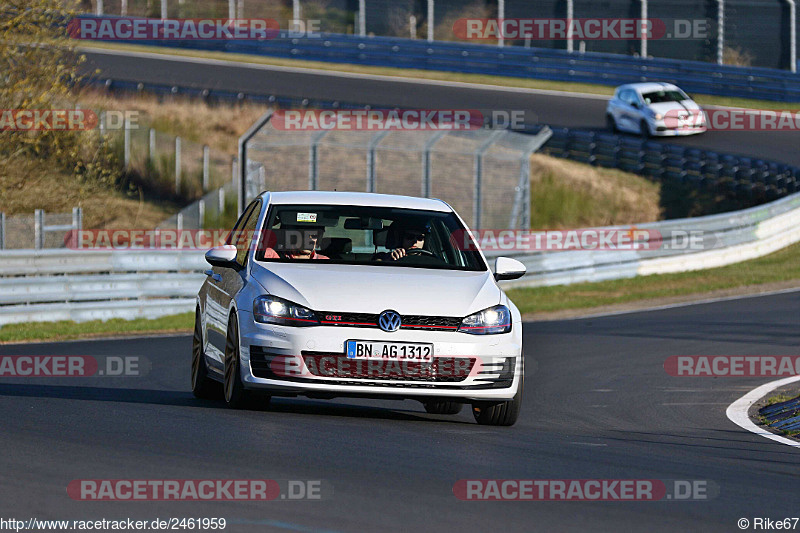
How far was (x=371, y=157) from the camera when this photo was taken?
26.5 metres

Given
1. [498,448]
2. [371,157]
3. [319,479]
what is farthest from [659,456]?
[371,157]

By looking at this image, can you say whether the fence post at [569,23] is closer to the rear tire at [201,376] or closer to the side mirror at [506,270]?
the rear tire at [201,376]

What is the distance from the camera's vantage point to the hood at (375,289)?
8992 mm

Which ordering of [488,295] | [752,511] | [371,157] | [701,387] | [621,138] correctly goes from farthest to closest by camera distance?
[621,138] → [371,157] → [701,387] → [488,295] → [752,511]

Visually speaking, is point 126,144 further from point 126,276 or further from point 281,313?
point 281,313

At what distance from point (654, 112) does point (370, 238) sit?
2584cm

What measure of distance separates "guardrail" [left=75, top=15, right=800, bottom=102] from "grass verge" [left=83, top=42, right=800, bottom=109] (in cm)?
Result: 29

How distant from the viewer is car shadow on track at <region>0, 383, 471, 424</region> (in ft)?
33.4

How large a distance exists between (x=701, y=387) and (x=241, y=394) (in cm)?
594

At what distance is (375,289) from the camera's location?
909cm

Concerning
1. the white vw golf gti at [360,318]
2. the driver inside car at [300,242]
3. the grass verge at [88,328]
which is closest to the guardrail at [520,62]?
the grass verge at [88,328]

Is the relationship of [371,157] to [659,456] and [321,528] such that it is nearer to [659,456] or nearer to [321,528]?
[659,456]

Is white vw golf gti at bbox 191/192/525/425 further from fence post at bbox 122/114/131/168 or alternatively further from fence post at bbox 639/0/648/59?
fence post at bbox 639/0/648/59

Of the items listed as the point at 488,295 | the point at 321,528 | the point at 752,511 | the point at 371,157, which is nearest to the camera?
the point at 321,528
